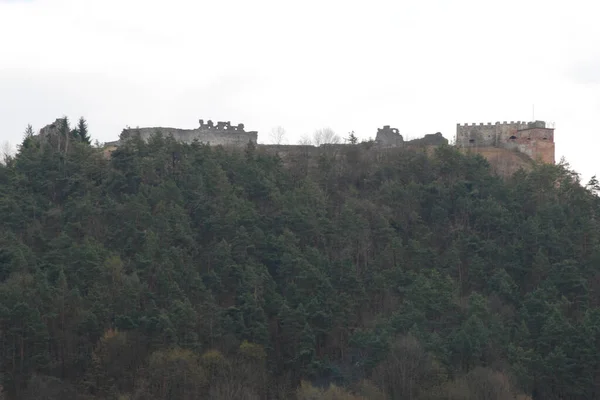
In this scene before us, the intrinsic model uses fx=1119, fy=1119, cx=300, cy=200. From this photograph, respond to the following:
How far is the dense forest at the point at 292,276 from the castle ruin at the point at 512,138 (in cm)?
535

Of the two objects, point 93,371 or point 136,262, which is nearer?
point 93,371

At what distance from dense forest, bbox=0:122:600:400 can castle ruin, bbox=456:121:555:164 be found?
5.35 m

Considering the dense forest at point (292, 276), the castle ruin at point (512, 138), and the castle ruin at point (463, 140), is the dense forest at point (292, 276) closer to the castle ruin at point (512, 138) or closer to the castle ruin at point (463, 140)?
the castle ruin at point (463, 140)

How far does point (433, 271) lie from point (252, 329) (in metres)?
8.37

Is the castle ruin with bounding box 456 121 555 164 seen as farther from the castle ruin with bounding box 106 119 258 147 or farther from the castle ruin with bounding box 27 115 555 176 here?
the castle ruin with bounding box 106 119 258 147

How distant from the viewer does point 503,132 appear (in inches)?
2430

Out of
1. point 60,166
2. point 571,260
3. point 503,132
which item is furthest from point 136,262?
point 503,132

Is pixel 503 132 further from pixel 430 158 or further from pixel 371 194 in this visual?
pixel 371 194

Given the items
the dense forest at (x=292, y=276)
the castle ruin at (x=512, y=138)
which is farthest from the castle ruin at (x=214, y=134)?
the castle ruin at (x=512, y=138)

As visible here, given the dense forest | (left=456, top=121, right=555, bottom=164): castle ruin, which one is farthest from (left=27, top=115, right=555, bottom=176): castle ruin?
the dense forest

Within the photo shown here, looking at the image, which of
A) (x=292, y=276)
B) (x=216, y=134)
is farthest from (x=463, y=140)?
(x=292, y=276)

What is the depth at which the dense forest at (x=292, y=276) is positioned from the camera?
4031cm

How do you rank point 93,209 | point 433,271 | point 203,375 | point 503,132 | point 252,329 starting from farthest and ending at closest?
point 503,132
point 93,209
point 433,271
point 252,329
point 203,375

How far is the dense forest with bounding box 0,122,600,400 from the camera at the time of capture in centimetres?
4031
